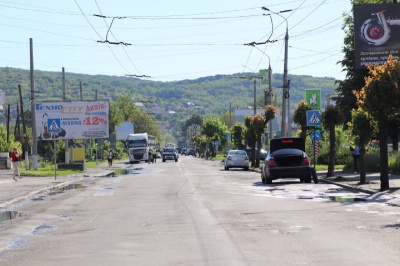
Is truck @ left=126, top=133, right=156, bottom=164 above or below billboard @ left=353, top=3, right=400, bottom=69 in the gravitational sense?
below

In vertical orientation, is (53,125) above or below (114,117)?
below

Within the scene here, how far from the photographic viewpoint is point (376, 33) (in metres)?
35.2

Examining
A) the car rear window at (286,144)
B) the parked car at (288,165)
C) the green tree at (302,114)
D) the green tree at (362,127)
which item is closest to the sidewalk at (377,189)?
the parked car at (288,165)

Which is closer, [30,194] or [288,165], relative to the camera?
[30,194]

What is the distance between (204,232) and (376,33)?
76.6 feet

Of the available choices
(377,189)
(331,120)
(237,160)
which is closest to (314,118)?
(331,120)

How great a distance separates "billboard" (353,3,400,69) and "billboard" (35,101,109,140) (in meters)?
34.0

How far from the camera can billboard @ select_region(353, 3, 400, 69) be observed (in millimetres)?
35094

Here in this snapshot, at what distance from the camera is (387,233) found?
13789 mm

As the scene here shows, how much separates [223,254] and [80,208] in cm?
1035

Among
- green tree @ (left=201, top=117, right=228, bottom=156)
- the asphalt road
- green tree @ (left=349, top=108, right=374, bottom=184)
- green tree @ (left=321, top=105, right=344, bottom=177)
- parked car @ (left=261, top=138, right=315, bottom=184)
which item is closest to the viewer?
the asphalt road

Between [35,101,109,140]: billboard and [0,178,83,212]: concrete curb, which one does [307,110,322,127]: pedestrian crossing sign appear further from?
[35,101,109,140]: billboard

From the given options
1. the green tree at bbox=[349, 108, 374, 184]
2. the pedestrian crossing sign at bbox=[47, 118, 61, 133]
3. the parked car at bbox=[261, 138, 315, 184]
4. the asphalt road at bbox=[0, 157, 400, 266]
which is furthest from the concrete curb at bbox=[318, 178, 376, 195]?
the pedestrian crossing sign at bbox=[47, 118, 61, 133]

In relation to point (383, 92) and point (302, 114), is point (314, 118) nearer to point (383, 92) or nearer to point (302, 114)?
point (302, 114)
